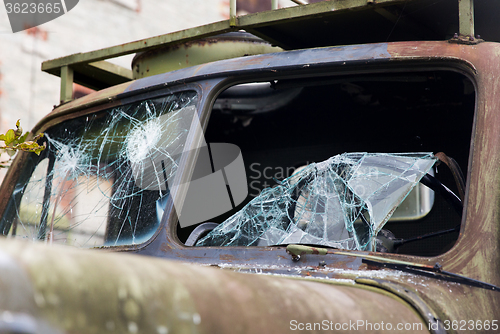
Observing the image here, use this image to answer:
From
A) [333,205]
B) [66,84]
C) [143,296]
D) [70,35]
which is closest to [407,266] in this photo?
[333,205]

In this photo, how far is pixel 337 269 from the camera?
5.01 ft

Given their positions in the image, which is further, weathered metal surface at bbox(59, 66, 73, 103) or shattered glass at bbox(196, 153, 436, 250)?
weathered metal surface at bbox(59, 66, 73, 103)

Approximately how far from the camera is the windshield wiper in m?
1.45

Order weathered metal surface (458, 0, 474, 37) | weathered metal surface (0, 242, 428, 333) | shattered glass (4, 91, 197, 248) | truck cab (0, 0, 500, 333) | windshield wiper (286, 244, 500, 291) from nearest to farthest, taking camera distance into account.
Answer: weathered metal surface (0, 242, 428, 333), truck cab (0, 0, 500, 333), windshield wiper (286, 244, 500, 291), weathered metal surface (458, 0, 474, 37), shattered glass (4, 91, 197, 248)

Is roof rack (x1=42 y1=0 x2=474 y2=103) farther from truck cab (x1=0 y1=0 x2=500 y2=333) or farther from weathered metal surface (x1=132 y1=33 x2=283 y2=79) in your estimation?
weathered metal surface (x1=132 y1=33 x2=283 y2=79)

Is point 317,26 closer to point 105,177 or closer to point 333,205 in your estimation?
point 333,205

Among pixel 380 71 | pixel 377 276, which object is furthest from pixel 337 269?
pixel 380 71

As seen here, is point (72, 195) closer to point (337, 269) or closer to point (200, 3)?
point (337, 269)

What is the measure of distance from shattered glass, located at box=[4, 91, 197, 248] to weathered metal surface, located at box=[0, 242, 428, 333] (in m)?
1.15

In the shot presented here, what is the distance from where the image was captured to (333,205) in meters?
2.03

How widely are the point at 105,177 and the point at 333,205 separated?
0.98 metres

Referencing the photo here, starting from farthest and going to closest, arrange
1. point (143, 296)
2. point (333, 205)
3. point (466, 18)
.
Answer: point (333, 205) < point (466, 18) < point (143, 296)

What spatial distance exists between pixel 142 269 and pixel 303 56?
1515mm

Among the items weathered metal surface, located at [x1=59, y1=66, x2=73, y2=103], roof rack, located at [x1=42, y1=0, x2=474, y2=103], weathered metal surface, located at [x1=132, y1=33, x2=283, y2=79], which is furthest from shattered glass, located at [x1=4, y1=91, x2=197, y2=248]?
weathered metal surface, located at [x1=132, y1=33, x2=283, y2=79]
